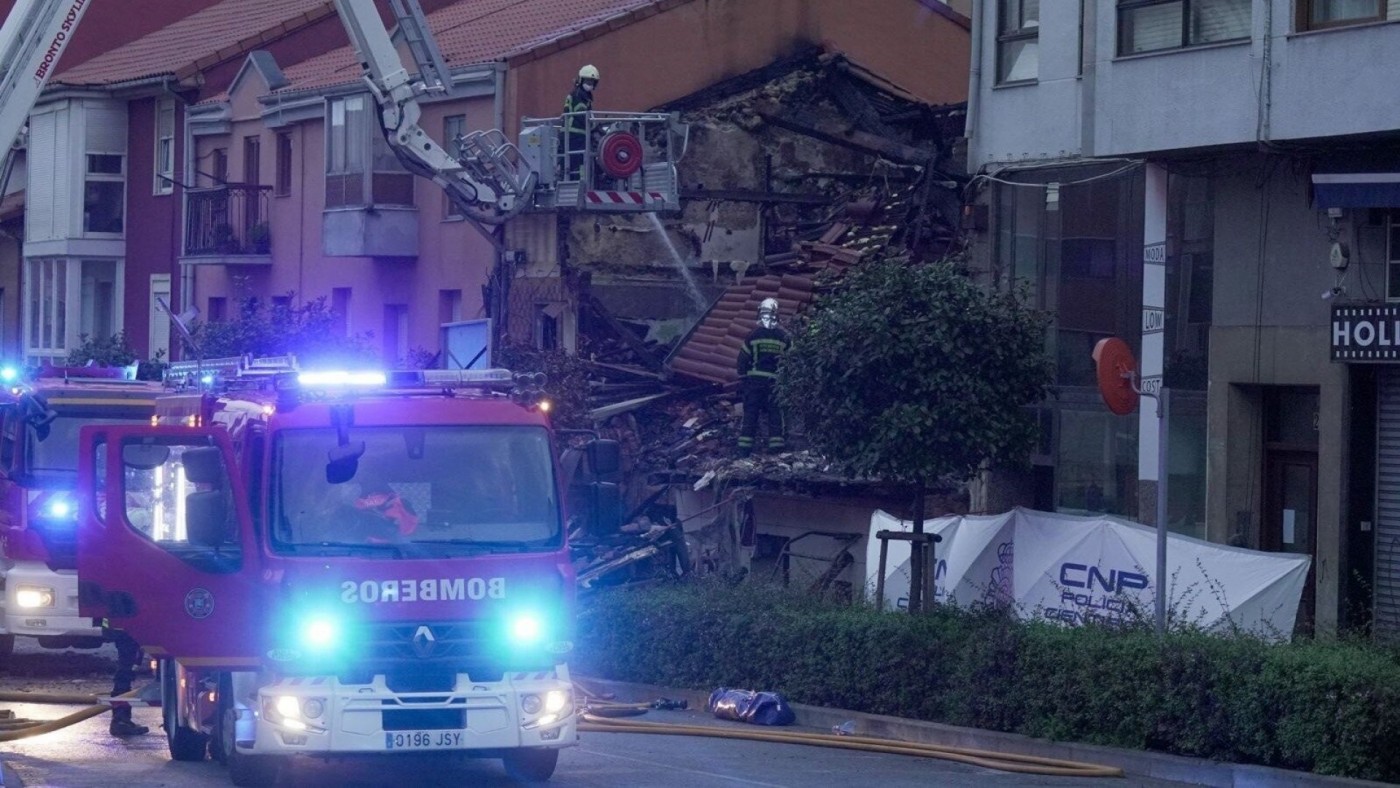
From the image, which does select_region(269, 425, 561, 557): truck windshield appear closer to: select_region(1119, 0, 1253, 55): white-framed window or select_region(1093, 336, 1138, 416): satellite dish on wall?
select_region(1093, 336, 1138, 416): satellite dish on wall

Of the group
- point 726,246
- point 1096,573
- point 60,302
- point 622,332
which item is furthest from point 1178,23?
point 60,302

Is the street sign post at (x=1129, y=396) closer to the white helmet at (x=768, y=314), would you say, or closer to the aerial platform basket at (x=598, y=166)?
the white helmet at (x=768, y=314)

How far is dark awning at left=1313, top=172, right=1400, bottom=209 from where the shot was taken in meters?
17.2

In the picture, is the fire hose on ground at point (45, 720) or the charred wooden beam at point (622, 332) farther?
the charred wooden beam at point (622, 332)

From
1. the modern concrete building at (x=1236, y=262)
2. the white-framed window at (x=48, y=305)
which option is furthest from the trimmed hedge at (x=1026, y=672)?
the white-framed window at (x=48, y=305)

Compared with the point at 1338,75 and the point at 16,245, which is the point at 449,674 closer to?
the point at 1338,75

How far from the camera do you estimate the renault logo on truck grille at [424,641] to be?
12070 millimetres

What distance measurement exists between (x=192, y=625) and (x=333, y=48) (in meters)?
32.3

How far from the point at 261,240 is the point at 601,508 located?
95.9ft

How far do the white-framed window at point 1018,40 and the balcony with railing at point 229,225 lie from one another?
69.6 ft

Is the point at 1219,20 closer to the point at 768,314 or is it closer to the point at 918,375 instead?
the point at 918,375

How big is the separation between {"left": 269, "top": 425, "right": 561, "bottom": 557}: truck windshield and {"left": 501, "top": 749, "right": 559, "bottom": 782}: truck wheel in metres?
1.38

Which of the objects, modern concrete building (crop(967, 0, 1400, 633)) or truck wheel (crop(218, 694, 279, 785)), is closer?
truck wheel (crop(218, 694, 279, 785))

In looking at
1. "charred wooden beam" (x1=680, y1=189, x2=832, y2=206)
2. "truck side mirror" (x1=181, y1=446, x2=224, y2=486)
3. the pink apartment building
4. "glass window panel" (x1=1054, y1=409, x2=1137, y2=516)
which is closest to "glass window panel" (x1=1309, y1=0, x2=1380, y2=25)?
"glass window panel" (x1=1054, y1=409, x2=1137, y2=516)
